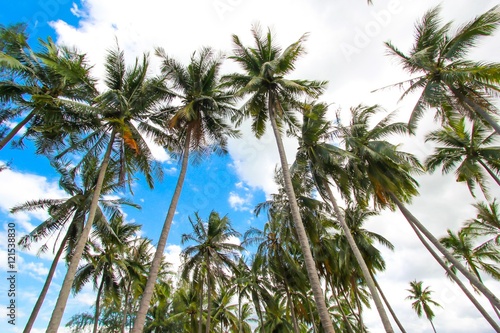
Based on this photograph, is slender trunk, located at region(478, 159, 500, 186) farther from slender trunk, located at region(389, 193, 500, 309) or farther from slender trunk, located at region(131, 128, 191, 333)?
slender trunk, located at region(131, 128, 191, 333)

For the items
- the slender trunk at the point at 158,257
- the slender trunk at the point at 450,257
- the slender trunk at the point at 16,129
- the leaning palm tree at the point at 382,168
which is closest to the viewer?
the slender trunk at the point at 158,257

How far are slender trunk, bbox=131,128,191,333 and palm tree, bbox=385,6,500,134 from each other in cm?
1221

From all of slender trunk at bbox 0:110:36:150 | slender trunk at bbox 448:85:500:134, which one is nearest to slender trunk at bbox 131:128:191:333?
slender trunk at bbox 0:110:36:150

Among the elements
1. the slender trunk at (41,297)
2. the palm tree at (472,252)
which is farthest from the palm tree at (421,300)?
the slender trunk at (41,297)

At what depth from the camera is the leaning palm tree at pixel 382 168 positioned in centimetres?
1686

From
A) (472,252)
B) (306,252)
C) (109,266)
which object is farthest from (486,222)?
(109,266)

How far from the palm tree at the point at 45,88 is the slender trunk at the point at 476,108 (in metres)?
17.7

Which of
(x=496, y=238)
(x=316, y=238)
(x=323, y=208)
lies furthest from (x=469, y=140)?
(x=316, y=238)

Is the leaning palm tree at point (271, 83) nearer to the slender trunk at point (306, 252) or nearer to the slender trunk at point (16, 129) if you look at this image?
the slender trunk at point (306, 252)

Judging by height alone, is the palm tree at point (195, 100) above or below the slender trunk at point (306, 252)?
above

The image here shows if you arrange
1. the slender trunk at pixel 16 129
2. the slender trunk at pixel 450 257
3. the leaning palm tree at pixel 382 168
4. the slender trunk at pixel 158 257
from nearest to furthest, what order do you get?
the slender trunk at pixel 158 257
the slender trunk at pixel 16 129
the slender trunk at pixel 450 257
the leaning palm tree at pixel 382 168

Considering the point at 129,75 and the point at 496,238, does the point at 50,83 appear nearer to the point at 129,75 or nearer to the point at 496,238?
the point at 129,75

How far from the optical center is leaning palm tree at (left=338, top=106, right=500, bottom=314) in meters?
16.9

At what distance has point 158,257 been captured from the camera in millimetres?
11172
